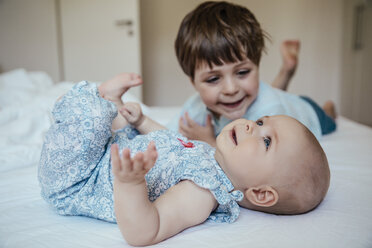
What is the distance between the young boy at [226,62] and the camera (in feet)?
3.65

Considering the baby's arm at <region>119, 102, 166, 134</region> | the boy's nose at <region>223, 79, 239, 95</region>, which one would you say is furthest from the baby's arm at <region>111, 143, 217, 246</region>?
the boy's nose at <region>223, 79, 239, 95</region>

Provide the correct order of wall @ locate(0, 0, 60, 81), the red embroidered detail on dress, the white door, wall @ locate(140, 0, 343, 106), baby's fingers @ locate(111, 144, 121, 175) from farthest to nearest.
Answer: wall @ locate(140, 0, 343, 106), wall @ locate(0, 0, 60, 81), the white door, the red embroidered detail on dress, baby's fingers @ locate(111, 144, 121, 175)

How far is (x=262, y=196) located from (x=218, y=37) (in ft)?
2.13

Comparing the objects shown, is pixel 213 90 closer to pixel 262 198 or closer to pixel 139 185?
pixel 262 198

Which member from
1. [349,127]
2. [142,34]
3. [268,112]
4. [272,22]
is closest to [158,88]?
[142,34]

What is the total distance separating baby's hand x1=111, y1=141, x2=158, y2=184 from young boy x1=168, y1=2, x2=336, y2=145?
67 cm

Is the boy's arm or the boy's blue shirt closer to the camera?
the boy's blue shirt

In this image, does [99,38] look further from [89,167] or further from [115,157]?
[115,157]

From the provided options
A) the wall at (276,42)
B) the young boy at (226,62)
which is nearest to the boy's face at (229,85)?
the young boy at (226,62)

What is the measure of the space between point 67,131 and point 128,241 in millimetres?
277

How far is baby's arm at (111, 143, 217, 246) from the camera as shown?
1.66 feet

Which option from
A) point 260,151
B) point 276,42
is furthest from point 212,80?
point 276,42

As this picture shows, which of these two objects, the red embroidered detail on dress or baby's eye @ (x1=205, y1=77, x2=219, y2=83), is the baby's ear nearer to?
the red embroidered detail on dress

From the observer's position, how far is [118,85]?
934 millimetres
